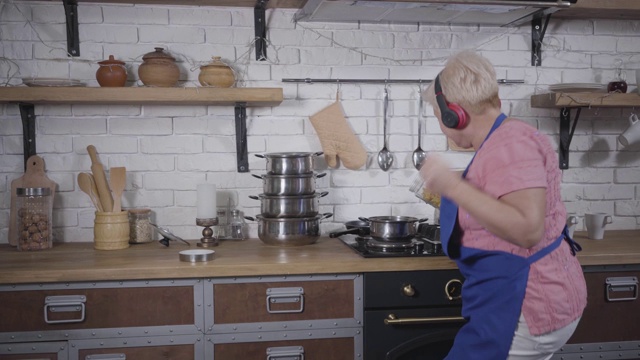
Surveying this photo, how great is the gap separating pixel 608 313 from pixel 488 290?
99 centimetres

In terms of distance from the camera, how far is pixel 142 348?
219cm

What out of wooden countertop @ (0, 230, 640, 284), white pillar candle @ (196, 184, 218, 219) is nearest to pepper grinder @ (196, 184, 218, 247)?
white pillar candle @ (196, 184, 218, 219)

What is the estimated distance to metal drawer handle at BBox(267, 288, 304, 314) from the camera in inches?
88.4

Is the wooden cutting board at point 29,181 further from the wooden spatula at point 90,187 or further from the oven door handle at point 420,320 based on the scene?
the oven door handle at point 420,320

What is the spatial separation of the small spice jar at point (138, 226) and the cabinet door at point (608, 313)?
181 centimetres

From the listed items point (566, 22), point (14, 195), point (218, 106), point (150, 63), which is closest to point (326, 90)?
point (218, 106)

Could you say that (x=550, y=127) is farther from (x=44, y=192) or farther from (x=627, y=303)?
(x=44, y=192)

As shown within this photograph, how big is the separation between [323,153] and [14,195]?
4.51ft

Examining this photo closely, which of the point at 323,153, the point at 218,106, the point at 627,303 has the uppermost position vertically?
the point at 218,106

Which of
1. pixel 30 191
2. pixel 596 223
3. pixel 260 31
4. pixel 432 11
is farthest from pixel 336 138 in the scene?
pixel 30 191

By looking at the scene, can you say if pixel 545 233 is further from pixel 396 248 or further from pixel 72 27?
pixel 72 27

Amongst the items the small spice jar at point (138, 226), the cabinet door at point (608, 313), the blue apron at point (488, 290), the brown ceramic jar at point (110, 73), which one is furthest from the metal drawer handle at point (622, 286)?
the brown ceramic jar at point (110, 73)

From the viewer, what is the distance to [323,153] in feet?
9.39

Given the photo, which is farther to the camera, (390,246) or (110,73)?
(110,73)
